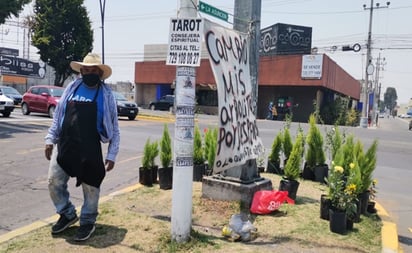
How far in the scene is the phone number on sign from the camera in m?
4.09

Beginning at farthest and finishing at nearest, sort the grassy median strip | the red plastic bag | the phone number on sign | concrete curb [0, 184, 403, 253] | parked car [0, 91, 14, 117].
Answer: parked car [0, 91, 14, 117], the red plastic bag, concrete curb [0, 184, 403, 253], the grassy median strip, the phone number on sign

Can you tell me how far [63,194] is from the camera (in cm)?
458

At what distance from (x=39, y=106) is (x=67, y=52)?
17.9 metres

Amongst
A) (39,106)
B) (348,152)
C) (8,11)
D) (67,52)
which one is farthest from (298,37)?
(348,152)

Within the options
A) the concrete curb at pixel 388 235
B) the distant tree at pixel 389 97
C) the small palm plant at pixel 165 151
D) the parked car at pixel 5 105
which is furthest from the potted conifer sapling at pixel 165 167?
the distant tree at pixel 389 97

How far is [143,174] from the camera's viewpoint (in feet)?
22.1

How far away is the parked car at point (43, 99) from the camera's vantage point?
881 inches

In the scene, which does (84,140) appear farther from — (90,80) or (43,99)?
(43,99)

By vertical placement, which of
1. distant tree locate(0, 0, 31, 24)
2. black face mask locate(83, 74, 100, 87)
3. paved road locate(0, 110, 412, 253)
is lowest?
paved road locate(0, 110, 412, 253)

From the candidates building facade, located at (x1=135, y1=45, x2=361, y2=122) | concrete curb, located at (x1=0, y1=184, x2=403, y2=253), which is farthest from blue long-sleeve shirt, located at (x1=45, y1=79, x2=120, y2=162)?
building facade, located at (x1=135, y1=45, x2=361, y2=122)

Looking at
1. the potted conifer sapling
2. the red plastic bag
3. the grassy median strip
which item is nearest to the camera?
the grassy median strip

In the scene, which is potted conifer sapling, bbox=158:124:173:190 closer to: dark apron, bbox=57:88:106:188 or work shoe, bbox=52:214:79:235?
work shoe, bbox=52:214:79:235

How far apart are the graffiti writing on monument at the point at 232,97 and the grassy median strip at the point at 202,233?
787mm

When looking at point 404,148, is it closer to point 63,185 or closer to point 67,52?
point 63,185
